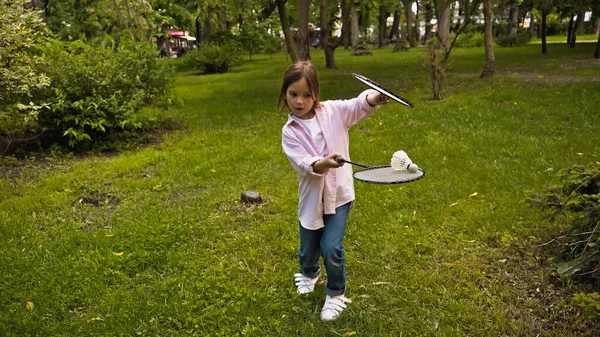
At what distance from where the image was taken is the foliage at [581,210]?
10.3 ft

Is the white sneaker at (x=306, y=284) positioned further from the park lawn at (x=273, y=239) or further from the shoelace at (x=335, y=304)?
the shoelace at (x=335, y=304)

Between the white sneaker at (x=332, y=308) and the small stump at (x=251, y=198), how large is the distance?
79.5 inches

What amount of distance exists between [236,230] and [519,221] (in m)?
2.50

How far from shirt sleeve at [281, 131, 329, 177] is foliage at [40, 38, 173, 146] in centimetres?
502

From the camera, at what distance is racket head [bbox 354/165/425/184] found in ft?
8.30

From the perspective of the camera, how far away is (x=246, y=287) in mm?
3533

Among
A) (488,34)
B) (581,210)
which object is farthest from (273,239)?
(488,34)

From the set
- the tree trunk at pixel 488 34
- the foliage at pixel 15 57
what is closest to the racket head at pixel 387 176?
the foliage at pixel 15 57

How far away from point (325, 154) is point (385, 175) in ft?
1.20

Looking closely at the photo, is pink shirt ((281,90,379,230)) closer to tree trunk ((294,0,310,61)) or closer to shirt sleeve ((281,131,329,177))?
shirt sleeve ((281,131,329,177))

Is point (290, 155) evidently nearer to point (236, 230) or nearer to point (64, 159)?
point (236, 230)

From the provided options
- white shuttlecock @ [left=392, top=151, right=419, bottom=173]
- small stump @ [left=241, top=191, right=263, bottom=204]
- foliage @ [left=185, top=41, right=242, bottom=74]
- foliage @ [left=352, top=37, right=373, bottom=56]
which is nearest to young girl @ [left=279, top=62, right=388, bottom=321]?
white shuttlecock @ [left=392, top=151, right=419, bottom=173]

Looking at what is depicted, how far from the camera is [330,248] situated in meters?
2.91

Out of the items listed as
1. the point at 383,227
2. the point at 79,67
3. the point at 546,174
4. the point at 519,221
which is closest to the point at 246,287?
the point at 383,227
